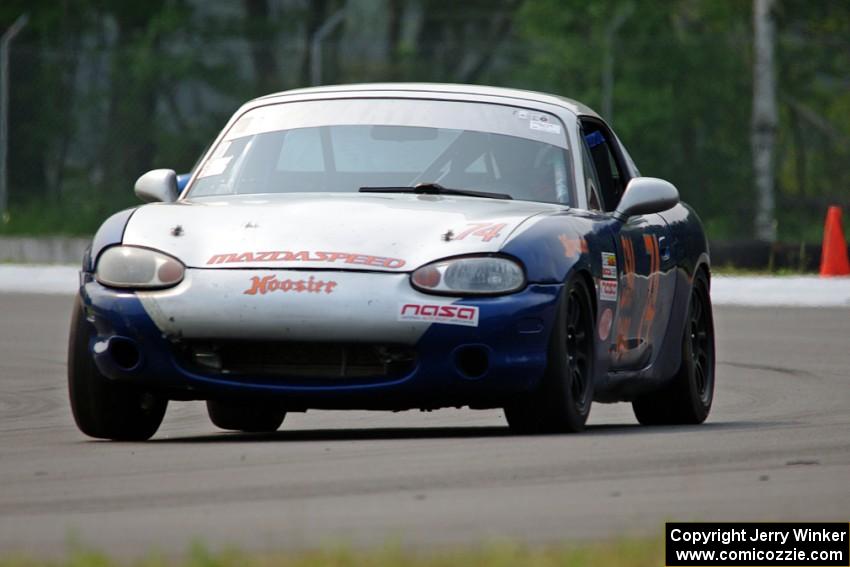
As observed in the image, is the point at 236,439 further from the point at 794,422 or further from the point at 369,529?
the point at 369,529

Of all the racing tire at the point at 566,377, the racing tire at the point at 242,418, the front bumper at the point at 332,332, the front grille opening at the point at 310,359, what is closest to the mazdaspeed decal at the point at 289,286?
the front bumper at the point at 332,332

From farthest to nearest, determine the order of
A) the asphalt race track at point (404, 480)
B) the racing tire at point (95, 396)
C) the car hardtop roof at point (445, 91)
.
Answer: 1. the car hardtop roof at point (445, 91)
2. the racing tire at point (95, 396)
3. the asphalt race track at point (404, 480)

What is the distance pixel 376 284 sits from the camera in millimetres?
7578

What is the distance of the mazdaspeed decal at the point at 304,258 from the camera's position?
25.0ft

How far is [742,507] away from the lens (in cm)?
584

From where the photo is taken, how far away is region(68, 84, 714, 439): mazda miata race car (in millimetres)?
7609

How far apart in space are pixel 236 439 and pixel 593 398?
1394 millimetres

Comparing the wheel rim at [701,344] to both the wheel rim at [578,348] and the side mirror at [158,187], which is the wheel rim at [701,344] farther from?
the side mirror at [158,187]

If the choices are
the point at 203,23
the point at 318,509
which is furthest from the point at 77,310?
the point at 203,23

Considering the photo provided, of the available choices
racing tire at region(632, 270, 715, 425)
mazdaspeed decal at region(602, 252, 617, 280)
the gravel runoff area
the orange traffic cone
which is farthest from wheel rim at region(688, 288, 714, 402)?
the orange traffic cone

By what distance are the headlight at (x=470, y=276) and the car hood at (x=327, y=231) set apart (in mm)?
37

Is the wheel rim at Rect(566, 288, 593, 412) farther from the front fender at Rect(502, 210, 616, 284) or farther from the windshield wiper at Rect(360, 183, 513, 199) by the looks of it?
the windshield wiper at Rect(360, 183, 513, 199)

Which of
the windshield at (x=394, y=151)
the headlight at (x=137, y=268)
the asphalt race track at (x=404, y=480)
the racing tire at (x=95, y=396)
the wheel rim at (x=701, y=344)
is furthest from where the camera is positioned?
the wheel rim at (x=701, y=344)

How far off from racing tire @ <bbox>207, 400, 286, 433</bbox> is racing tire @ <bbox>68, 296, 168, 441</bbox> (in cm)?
114
